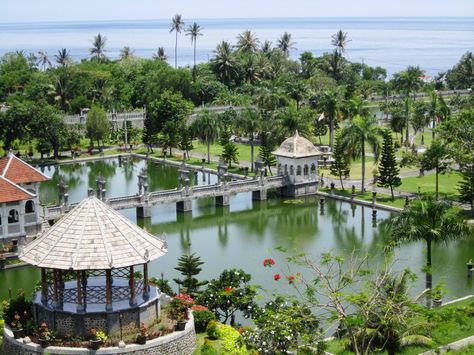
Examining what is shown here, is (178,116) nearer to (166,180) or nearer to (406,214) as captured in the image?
(166,180)

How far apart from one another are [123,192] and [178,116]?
1664cm

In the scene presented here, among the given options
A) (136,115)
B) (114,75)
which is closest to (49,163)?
(136,115)

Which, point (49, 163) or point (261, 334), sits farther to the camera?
point (49, 163)

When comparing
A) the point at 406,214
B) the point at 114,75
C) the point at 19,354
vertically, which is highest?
the point at 114,75

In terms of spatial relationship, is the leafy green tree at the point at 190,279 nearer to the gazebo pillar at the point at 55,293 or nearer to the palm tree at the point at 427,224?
the gazebo pillar at the point at 55,293

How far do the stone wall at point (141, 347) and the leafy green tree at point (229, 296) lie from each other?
10.2ft

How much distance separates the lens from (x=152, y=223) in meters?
55.5

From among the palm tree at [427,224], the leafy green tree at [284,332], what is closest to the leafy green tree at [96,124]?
the palm tree at [427,224]

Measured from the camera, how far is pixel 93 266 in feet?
94.8

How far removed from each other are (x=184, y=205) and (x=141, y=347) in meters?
29.5

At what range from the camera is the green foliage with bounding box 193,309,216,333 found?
32.3 m

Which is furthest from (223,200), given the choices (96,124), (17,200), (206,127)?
(96,124)

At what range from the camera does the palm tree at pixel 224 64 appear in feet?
368

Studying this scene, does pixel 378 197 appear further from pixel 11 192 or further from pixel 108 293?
pixel 108 293
